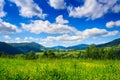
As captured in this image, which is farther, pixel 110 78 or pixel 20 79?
pixel 110 78

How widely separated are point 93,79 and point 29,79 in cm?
271

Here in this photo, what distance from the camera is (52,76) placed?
8.40 m

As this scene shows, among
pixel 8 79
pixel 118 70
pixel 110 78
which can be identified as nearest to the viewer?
pixel 8 79

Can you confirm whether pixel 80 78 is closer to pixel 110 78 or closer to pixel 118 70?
pixel 110 78

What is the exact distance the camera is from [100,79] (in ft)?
28.9

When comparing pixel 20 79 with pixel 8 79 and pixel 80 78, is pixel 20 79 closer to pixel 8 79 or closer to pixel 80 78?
pixel 8 79

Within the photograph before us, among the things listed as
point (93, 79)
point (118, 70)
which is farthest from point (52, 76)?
point (118, 70)

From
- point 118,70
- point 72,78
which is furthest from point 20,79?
point 118,70

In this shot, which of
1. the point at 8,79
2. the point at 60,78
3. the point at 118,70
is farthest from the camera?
the point at 118,70

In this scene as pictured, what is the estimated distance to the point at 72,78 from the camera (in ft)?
29.7

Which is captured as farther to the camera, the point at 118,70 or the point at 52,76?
the point at 118,70

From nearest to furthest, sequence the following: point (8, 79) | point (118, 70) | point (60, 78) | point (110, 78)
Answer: point (8, 79) < point (60, 78) < point (110, 78) < point (118, 70)

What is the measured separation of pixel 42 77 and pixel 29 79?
2.74 feet

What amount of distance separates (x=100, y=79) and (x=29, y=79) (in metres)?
2.97
